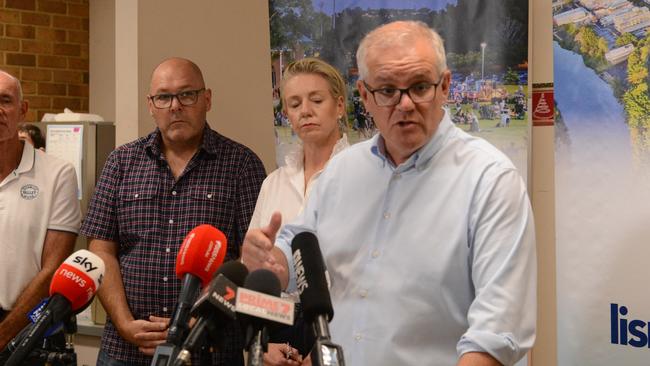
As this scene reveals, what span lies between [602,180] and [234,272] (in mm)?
1850

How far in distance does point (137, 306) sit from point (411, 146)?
1531 mm

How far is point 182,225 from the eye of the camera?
3.29 meters

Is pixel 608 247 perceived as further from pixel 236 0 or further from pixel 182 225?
pixel 236 0

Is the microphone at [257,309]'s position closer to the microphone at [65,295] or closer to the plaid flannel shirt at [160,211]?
the microphone at [65,295]

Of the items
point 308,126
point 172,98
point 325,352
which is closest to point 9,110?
point 172,98

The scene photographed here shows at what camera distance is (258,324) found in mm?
1378

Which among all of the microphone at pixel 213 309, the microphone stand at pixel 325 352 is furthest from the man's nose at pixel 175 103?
the microphone stand at pixel 325 352

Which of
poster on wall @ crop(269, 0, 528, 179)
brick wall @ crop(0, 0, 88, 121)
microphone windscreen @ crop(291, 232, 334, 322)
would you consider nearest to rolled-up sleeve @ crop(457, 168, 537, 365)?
microphone windscreen @ crop(291, 232, 334, 322)

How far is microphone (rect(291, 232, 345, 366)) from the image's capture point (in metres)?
1.33

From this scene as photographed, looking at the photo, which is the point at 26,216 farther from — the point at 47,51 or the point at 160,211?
the point at 47,51

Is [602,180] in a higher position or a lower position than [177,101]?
lower

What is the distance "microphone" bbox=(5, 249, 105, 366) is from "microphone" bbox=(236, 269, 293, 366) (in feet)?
2.28

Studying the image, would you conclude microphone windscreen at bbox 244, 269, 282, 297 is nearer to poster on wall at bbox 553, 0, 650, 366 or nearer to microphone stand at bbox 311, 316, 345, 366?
microphone stand at bbox 311, 316, 345, 366

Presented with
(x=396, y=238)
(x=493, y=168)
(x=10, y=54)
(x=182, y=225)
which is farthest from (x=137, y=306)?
(x=10, y=54)
